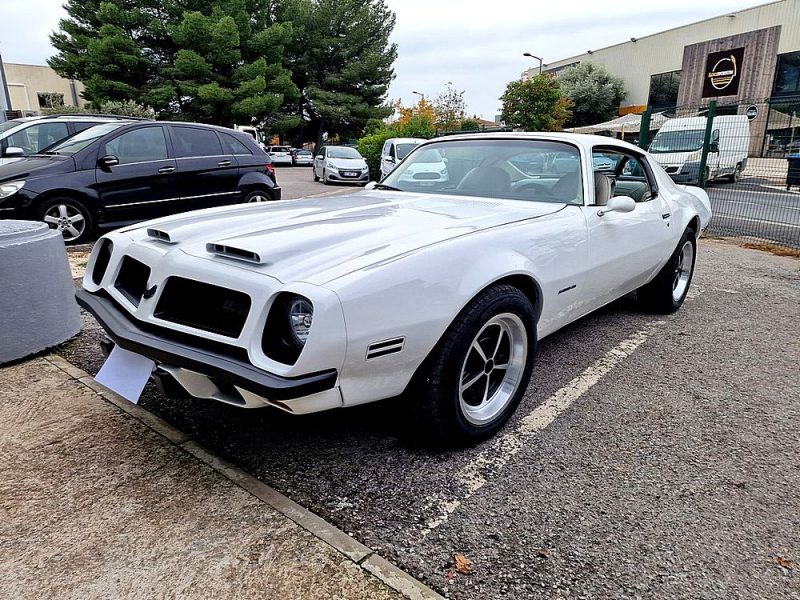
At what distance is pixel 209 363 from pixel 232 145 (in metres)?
6.64

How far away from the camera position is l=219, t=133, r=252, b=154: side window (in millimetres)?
7762

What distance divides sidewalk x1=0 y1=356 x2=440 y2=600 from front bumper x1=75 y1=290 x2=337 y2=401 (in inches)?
20.7

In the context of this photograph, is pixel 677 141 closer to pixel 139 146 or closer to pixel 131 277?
pixel 139 146

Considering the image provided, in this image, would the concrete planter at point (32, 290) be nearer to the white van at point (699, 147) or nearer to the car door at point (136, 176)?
the car door at point (136, 176)

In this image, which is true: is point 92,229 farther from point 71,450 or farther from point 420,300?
point 420,300

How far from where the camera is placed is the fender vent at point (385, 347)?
1.96m

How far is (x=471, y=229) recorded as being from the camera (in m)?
2.52

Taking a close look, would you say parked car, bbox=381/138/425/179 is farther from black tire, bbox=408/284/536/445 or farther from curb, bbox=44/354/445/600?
black tire, bbox=408/284/536/445

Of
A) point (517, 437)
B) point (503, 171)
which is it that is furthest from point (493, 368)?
point (503, 171)

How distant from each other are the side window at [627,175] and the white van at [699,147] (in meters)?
5.80

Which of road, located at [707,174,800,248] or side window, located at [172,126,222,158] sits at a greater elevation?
side window, located at [172,126,222,158]

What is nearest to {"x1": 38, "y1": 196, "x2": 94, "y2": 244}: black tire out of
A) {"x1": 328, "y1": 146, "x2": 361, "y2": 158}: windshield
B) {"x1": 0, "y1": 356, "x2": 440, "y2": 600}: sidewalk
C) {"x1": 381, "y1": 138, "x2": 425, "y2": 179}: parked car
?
{"x1": 0, "y1": 356, "x2": 440, "y2": 600}: sidewalk

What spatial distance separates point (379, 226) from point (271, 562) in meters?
1.45

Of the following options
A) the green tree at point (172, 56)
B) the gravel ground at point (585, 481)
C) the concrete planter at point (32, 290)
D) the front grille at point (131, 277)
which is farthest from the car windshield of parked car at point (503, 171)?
the green tree at point (172, 56)
